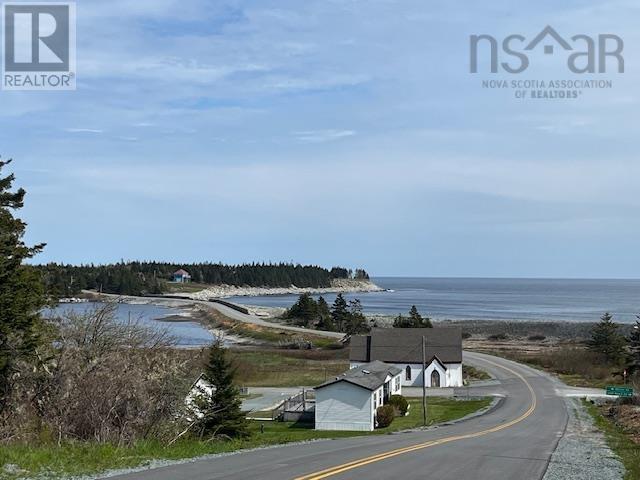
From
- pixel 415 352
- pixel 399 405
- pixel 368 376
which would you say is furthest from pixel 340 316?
pixel 399 405

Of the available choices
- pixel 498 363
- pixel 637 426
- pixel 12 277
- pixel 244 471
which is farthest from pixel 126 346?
pixel 498 363

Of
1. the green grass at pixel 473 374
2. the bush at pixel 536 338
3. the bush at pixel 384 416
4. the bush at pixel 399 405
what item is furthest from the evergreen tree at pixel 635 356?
the bush at pixel 536 338

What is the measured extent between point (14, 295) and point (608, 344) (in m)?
59.5

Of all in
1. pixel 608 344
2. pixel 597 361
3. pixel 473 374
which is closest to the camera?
pixel 473 374

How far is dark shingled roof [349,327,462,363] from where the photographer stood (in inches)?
2362

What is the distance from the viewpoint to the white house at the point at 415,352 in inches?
2311

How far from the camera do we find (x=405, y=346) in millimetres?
61344

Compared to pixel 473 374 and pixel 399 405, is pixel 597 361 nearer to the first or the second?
pixel 473 374

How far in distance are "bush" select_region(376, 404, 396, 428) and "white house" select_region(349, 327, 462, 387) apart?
18522mm

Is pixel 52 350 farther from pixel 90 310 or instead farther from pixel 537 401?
pixel 537 401

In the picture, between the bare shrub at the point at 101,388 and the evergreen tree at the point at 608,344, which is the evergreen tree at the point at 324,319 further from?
the bare shrub at the point at 101,388

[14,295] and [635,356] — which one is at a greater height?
[14,295]

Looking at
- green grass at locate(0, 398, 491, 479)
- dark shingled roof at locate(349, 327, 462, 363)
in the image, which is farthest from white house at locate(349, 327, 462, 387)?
green grass at locate(0, 398, 491, 479)

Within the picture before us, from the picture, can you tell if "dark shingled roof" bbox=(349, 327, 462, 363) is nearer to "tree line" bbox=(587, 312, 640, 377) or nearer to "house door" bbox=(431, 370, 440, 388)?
"house door" bbox=(431, 370, 440, 388)
